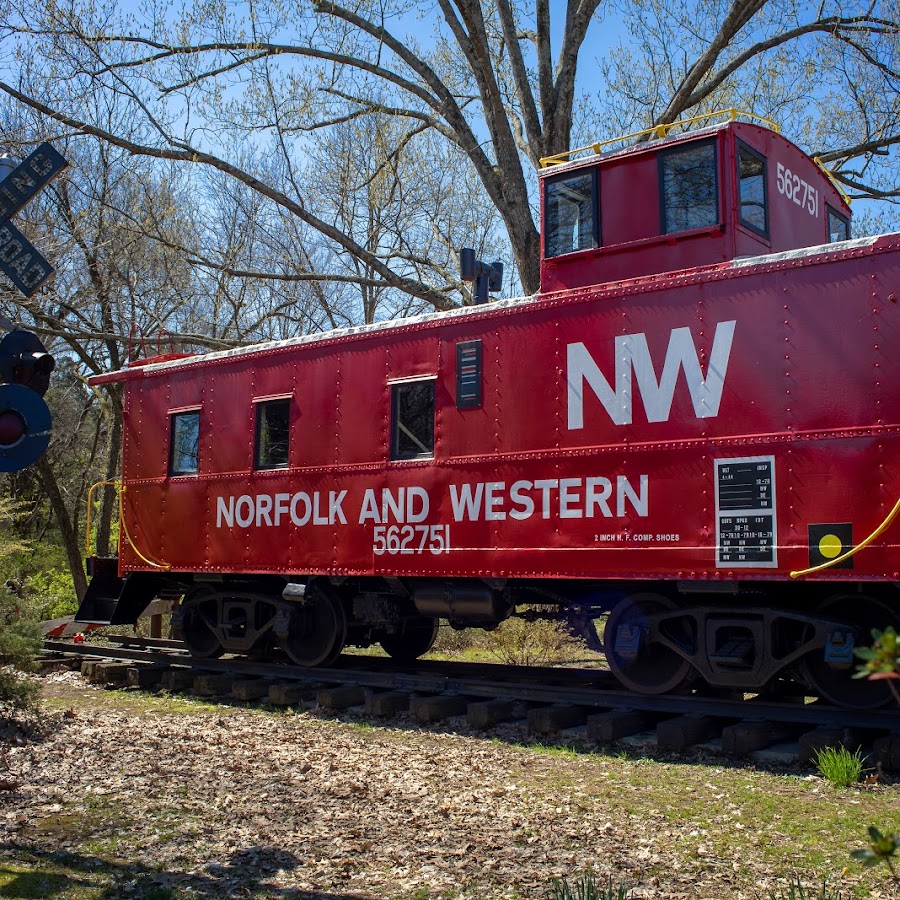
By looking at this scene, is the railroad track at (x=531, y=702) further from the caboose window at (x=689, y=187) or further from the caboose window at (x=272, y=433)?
the caboose window at (x=689, y=187)

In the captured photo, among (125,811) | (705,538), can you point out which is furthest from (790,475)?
(125,811)

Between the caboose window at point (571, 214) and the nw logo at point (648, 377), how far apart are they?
48.3 inches

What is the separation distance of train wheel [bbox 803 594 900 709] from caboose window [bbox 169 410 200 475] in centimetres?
736

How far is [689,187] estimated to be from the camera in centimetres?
862

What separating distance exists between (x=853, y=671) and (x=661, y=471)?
2092 millimetres

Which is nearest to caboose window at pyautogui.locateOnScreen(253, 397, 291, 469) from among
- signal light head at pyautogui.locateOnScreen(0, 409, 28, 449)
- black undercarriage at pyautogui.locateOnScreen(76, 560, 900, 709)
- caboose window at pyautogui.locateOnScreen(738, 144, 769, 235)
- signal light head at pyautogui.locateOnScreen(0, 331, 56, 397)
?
black undercarriage at pyautogui.locateOnScreen(76, 560, 900, 709)

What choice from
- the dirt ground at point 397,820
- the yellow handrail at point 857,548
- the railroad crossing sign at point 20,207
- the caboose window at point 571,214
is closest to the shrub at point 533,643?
the dirt ground at point 397,820

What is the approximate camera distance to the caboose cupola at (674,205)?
835 cm

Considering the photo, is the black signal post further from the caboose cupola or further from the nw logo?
the caboose cupola

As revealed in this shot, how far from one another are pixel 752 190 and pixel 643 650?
13.8 feet

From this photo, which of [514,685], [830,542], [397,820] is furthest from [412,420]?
[397,820]

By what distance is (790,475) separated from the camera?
718 centimetres

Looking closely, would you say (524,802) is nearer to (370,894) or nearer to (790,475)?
(370,894)

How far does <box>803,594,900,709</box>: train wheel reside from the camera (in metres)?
7.22
